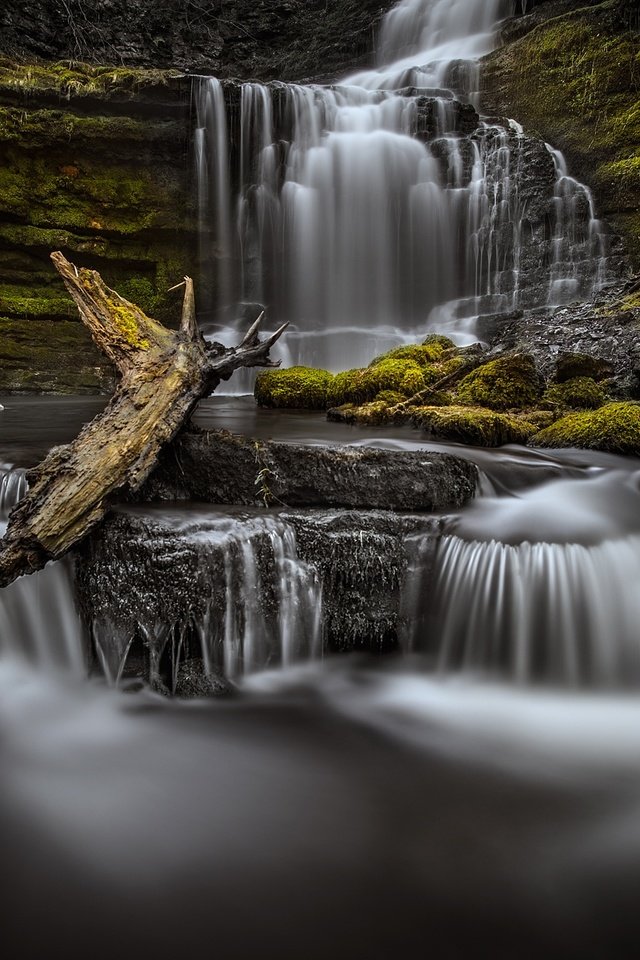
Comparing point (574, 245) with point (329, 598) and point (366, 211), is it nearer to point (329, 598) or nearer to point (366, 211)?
point (366, 211)

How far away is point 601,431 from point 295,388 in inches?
146

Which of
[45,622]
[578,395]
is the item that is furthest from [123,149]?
[45,622]

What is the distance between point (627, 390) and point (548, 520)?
8.23ft

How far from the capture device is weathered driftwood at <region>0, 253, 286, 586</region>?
286cm

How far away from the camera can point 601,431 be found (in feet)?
15.7

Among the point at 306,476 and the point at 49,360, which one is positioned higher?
the point at 49,360

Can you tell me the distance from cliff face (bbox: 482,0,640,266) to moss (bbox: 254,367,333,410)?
634cm

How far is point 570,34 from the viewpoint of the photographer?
11.9 metres

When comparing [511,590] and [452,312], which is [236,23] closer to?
[452,312]

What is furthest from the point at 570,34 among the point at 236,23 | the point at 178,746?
the point at 178,746

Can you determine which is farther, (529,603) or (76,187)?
(76,187)

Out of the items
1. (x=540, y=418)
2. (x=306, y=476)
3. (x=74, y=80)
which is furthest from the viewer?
(x=74, y=80)

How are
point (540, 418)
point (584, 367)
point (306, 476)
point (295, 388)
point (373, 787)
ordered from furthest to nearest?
1. point (295, 388)
2. point (584, 367)
3. point (540, 418)
4. point (306, 476)
5. point (373, 787)

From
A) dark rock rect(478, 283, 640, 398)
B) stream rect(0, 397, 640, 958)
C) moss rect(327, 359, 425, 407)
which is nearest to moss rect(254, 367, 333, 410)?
moss rect(327, 359, 425, 407)
